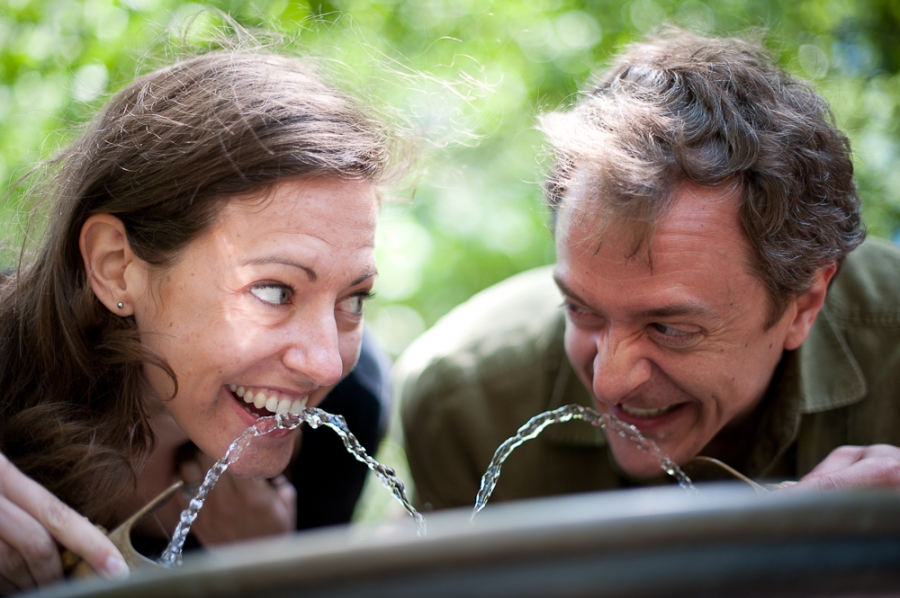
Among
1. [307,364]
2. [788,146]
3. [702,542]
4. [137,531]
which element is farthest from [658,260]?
[137,531]

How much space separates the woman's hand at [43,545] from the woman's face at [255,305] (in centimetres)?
41

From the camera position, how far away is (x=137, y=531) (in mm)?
1976

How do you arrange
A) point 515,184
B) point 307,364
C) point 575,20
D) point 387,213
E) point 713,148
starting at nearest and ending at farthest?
1. point 307,364
2. point 713,148
3. point 387,213
4. point 575,20
5. point 515,184

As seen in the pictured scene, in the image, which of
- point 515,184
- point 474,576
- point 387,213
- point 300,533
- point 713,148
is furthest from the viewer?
point 515,184

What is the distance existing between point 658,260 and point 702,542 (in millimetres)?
1191

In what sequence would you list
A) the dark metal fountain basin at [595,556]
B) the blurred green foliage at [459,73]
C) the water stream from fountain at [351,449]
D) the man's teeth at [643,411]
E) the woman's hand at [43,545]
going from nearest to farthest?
the dark metal fountain basin at [595,556] < the woman's hand at [43,545] < the water stream from fountain at [351,449] < the man's teeth at [643,411] < the blurred green foliage at [459,73]

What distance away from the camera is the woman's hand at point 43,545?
144cm

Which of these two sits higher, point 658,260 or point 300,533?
point 658,260

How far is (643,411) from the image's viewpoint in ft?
7.11

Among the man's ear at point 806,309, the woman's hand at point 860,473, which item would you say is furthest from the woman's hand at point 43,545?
the man's ear at point 806,309

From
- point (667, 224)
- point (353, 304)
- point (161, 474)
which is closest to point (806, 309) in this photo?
point (667, 224)

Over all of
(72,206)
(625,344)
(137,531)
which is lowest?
(137,531)

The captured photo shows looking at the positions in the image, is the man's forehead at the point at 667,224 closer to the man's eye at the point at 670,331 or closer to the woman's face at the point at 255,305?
the man's eye at the point at 670,331

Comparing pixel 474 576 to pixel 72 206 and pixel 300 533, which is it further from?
pixel 300 533
